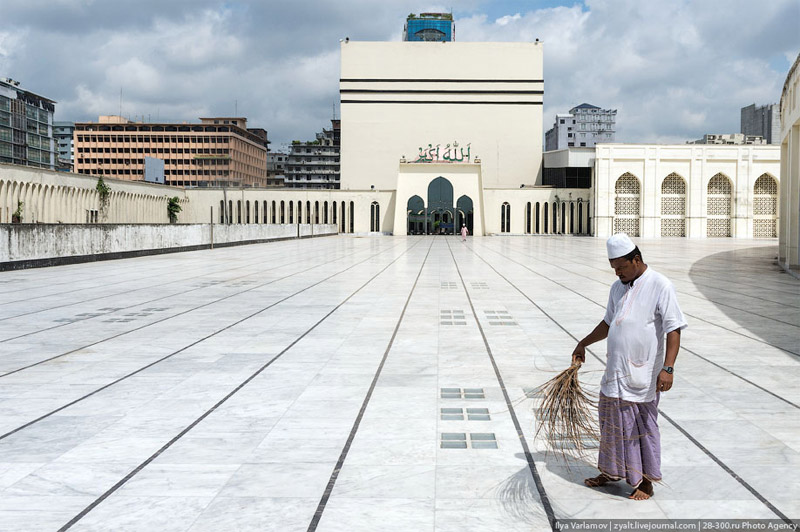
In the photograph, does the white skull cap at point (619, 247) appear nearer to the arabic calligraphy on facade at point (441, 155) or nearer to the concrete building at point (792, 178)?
the concrete building at point (792, 178)

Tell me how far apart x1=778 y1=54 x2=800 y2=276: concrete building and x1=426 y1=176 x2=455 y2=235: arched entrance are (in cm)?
4891

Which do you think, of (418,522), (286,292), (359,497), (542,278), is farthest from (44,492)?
(542,278)

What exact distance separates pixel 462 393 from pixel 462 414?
0.67 m

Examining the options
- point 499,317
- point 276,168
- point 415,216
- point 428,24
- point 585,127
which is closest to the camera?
point 499,317

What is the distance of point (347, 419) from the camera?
5488 millimetres

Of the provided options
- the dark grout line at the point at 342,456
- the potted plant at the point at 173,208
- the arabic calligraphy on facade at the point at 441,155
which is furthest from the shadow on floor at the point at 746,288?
the potted plant at the point at 173,208

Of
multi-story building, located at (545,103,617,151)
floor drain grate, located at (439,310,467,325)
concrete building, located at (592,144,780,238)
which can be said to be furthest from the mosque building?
multi-story building, located at (545,103,617,151)

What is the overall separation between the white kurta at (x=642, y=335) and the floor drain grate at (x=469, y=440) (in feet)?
3.80

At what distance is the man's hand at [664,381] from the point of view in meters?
3.93

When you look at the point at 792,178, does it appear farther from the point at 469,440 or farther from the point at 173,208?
the point at 173,208

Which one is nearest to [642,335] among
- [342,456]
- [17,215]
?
[342,456]

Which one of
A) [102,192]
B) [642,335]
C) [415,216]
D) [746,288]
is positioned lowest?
[746,288]

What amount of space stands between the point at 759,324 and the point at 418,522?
8515 mm

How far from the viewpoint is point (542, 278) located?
18859mm
